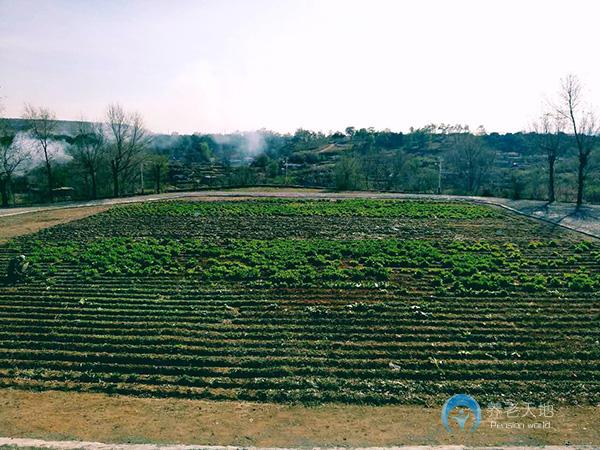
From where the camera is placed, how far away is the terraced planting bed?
358 inches

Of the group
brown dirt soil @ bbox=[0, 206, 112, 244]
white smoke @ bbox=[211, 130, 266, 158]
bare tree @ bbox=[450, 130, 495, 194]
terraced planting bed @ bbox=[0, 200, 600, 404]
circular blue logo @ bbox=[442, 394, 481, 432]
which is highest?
white smoke @ bbox=[211, 130, 266, 158]

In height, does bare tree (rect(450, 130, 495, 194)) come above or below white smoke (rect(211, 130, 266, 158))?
below

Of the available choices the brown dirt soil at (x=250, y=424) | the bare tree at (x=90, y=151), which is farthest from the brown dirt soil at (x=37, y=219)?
the brown dirt soil at (x=250, y=424)

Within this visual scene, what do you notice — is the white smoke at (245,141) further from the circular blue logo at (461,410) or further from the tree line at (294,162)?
the circular blue logo at (461,410)

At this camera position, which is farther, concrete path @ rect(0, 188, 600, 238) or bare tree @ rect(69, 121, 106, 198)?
bare tree @ rect(69, 121, 106, 198)

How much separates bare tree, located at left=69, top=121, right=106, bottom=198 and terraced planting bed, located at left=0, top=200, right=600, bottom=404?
20.2 metres

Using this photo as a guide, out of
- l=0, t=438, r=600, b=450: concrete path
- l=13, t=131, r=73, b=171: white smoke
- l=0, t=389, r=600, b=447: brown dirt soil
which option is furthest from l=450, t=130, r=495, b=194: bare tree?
l=0, t=438, r=600, b=450: concrete path

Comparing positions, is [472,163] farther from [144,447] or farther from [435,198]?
[144,447]

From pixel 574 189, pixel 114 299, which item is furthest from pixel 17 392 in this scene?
pixel 574 189

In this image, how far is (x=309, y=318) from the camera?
1190 centimetres

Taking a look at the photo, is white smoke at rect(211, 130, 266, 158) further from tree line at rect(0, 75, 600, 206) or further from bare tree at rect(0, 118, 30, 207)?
bare tree at rect(0, 118, 30, 207)

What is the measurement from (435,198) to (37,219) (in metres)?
28.8

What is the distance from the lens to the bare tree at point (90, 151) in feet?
133

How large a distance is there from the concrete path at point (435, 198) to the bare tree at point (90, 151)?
179 inches
